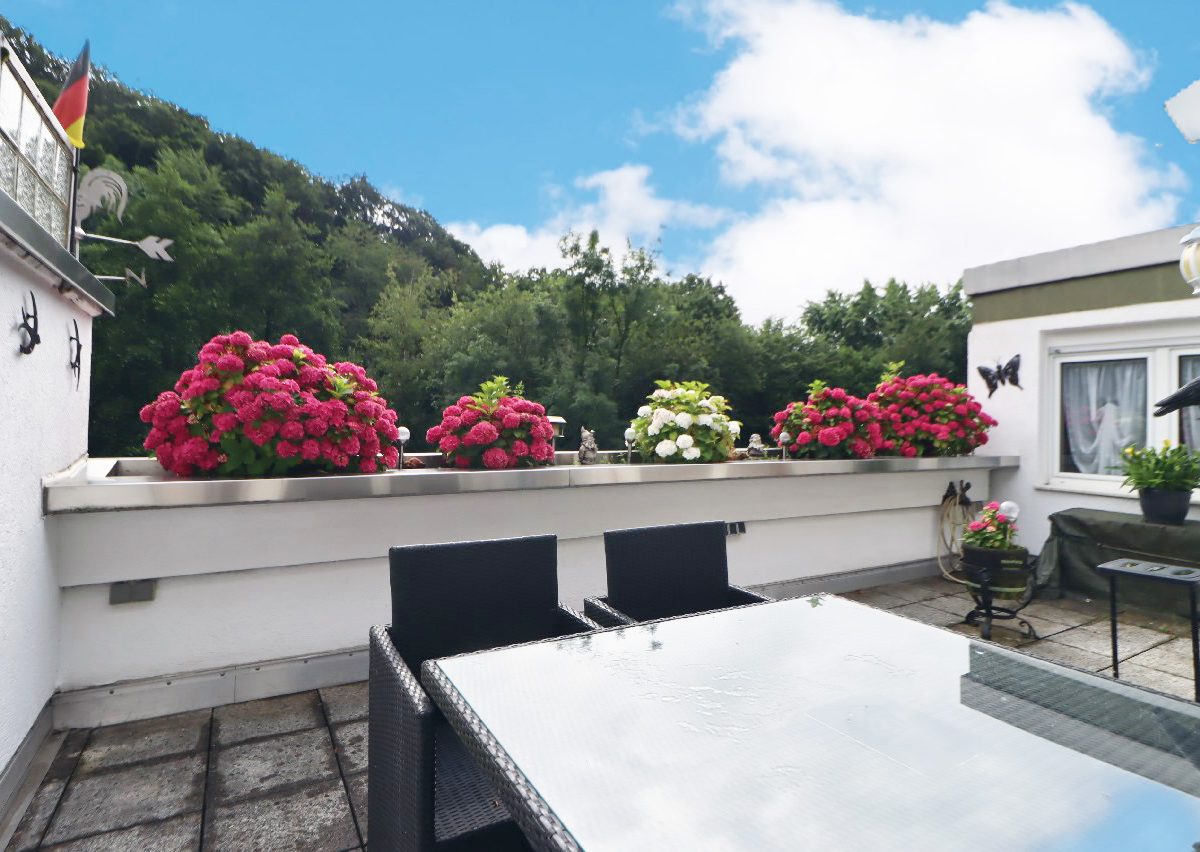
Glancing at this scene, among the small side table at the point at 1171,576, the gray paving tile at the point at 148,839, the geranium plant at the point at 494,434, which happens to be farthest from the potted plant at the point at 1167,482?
the gray paving tile at the point at 148,839

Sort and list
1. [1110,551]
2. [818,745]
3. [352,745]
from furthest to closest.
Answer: [1110,551] < [352,745] < [818,745]

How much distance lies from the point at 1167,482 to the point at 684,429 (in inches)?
123

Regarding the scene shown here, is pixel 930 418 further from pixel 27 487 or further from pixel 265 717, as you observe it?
pixel 27 487

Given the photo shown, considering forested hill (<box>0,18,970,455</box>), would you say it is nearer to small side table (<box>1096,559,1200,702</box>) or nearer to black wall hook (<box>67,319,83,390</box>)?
black wall hook (<box>67,319,83,390</box>)

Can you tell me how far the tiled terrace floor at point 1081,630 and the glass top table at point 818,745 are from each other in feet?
6.25

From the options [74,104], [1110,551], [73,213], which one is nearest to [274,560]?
[73,213]

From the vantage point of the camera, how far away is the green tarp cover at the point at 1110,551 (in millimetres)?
3955

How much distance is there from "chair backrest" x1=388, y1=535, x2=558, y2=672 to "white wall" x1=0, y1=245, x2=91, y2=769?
1.10m

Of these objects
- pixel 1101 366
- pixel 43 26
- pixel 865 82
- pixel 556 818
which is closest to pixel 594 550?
pixel 556 818

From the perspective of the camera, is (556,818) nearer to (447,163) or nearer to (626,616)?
(626,616)

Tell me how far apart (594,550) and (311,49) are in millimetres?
46572

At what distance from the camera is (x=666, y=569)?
2.26 m

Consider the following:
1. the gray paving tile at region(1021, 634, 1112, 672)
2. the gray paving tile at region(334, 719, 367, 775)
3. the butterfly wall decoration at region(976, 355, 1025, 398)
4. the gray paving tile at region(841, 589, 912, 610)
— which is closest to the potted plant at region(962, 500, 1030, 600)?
the gray paving tile at region(1021, 634, 1112, 672)

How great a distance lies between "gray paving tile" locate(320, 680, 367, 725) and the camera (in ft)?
8.35
